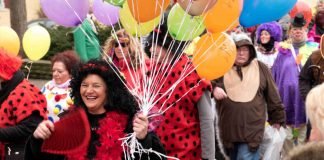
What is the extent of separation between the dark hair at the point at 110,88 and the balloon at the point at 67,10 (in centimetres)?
69

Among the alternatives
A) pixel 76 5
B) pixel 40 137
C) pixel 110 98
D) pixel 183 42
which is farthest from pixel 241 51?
pixel 40 137

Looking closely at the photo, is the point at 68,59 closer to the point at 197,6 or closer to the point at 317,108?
the point at 197,6

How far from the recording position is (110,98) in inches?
163

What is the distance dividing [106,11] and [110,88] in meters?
1.52

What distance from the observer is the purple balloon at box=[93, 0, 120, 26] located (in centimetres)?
552

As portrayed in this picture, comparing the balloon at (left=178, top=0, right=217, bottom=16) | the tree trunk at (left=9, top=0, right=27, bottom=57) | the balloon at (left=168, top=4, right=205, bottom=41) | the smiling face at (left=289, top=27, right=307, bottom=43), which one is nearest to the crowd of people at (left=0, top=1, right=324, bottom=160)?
the balloon at (left=168, top=4, right=205, bottom=41)

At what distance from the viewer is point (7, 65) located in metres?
5.06

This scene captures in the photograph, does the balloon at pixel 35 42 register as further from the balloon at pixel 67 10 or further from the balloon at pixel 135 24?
the balloon at pixel 135 24

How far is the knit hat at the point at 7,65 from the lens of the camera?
198 inches

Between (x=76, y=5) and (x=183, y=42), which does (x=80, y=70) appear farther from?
(x=183, y=42)

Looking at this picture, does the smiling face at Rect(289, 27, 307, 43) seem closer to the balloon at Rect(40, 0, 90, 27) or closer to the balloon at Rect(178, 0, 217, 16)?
the balloon at Rect(40, 0, 90, 27)

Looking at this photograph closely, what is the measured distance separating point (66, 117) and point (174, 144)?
1.34m

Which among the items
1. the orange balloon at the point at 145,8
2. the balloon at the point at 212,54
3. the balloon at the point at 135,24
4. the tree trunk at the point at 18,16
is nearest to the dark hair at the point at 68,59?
the balloon at the point at 135,24

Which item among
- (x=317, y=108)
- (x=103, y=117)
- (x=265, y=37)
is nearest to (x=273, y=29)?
(x=265, y=37)
